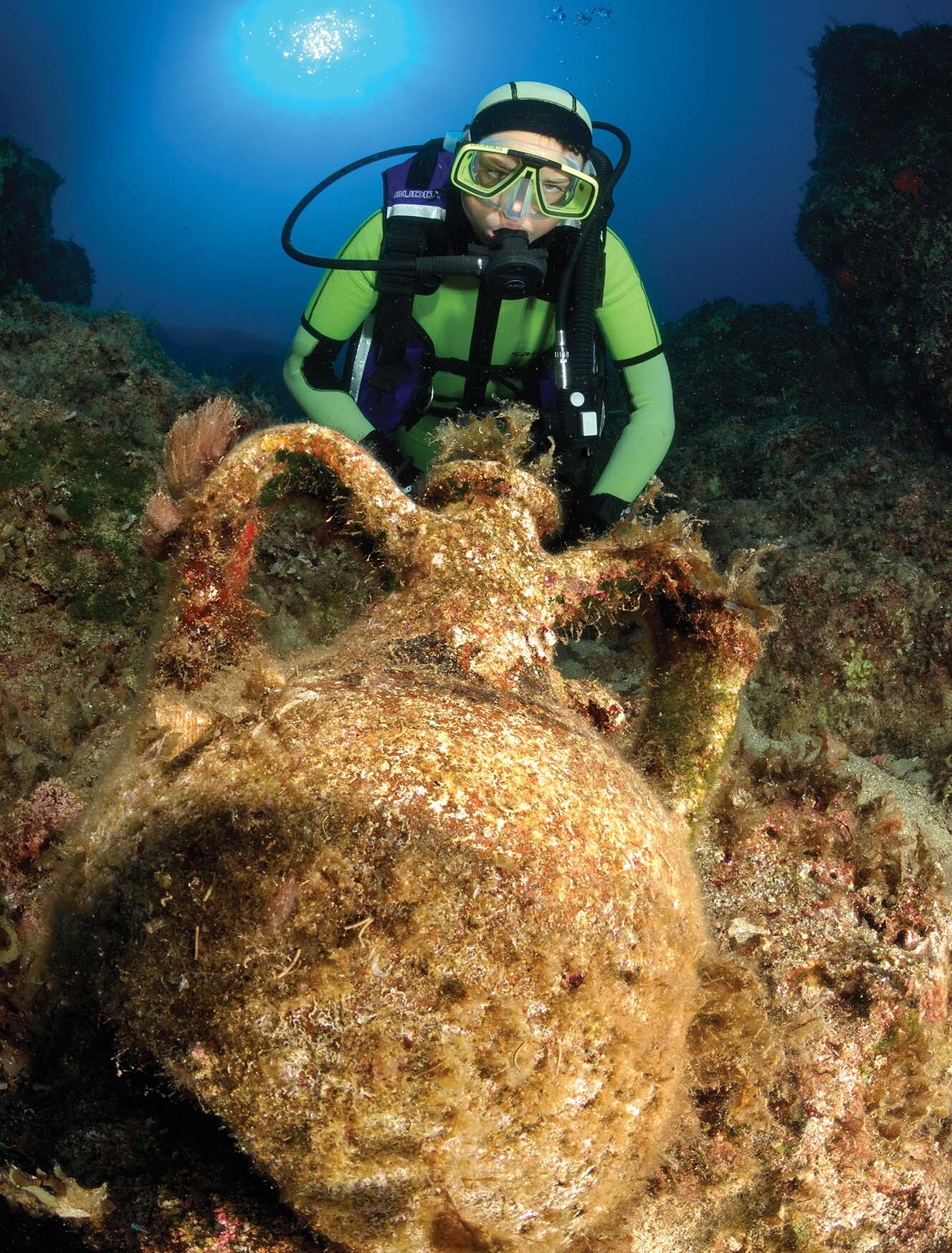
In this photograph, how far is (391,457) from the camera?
476 cm

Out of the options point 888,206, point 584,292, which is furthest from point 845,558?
point 888,206

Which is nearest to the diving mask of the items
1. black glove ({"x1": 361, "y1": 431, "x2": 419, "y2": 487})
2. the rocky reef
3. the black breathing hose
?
the black breathing hose

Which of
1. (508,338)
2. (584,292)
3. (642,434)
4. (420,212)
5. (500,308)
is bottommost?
(642,434)

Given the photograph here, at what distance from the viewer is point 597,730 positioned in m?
2.19

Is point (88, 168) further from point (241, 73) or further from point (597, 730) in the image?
point (597, 730)

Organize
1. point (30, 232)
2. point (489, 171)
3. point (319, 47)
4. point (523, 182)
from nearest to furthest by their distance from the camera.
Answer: point (523, 182) → point (489, 171) → point (30, 232) → point (319, 47)

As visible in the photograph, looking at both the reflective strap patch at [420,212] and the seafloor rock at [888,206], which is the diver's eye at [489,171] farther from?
the seafloor rock at [888,206]

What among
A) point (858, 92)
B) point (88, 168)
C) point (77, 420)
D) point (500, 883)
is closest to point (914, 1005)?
point (500, 883)

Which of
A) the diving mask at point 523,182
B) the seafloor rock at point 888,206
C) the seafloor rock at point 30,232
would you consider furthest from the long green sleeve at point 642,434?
the seafloor rock at point 30,232

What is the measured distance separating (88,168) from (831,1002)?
234 ft

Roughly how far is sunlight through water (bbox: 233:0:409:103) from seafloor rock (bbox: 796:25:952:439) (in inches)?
2258

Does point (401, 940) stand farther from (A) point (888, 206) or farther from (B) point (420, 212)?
(A) point (888, 206)

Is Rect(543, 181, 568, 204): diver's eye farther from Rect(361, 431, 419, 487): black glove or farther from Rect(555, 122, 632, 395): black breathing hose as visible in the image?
Rect(361, 431, 419, 487): black glove

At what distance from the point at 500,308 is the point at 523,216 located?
60 cm
